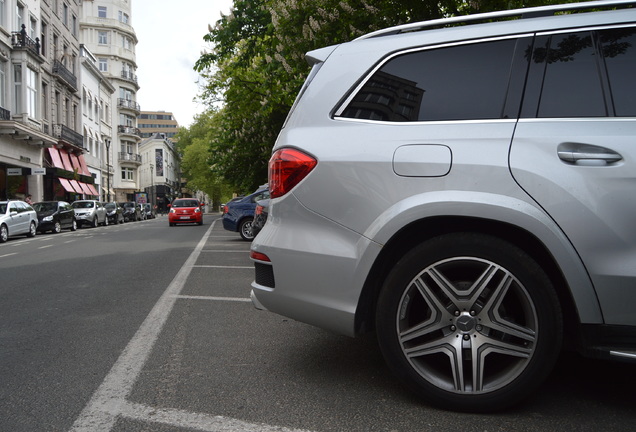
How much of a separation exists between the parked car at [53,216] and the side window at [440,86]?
2334 centimetres

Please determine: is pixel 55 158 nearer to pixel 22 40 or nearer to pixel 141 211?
pixel 22 40

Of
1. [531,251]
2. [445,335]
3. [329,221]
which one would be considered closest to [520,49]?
[531,251]

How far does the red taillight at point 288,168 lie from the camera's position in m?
3.04

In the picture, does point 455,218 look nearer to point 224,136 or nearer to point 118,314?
point 118,314

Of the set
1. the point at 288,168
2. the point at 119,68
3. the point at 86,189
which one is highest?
the point at 119,68

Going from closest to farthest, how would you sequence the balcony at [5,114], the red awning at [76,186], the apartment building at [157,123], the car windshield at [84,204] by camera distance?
the balcony at [5,114]
the car windshield at [84,204]
the red awning at [76,186]
the apartment building at [157,123]

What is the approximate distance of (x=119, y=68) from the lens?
73062 mm

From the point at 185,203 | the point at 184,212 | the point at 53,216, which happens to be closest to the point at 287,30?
the point at 53,216

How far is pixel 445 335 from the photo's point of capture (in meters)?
2.75

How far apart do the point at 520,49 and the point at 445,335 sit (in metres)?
1.51

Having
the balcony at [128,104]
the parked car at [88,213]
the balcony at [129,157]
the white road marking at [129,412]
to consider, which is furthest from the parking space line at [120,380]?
the balcony at [128,104]

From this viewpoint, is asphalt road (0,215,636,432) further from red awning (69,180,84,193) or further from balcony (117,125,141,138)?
balcony (117,125,141,138)

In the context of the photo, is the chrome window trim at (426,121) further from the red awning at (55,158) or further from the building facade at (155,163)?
the building facade at (155,163)

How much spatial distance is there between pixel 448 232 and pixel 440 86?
0.78m
